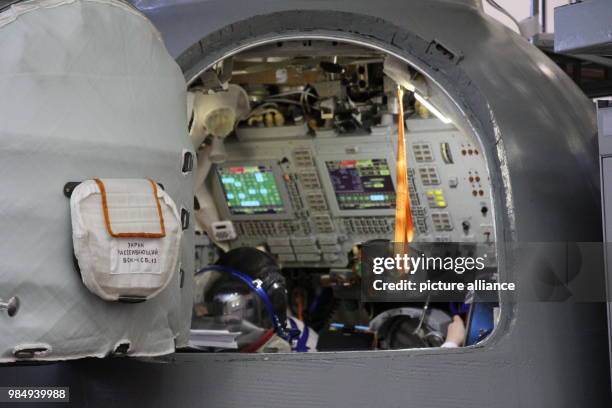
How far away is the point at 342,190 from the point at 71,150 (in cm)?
443

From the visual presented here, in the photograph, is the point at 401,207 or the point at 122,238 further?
the point at 401,207

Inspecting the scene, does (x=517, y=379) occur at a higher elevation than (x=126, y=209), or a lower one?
lower

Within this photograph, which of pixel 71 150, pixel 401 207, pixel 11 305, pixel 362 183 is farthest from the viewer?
pixel 362 183

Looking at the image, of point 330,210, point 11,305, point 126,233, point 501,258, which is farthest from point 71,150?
point 330,210

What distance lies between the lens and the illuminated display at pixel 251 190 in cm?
793

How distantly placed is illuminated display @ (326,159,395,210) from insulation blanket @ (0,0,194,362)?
380cm

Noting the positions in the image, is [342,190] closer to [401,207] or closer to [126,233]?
[401,207]

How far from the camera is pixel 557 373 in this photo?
4117mm

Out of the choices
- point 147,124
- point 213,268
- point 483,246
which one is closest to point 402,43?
point 147,124

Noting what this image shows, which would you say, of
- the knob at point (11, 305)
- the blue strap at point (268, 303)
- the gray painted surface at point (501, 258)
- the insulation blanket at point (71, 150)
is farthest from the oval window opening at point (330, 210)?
the knob at point (11, 305)

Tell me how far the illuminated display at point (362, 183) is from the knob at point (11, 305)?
4507 millimetres

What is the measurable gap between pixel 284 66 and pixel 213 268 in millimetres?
1214

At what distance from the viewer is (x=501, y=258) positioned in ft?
14.0

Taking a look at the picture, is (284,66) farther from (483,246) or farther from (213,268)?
(483,246)
